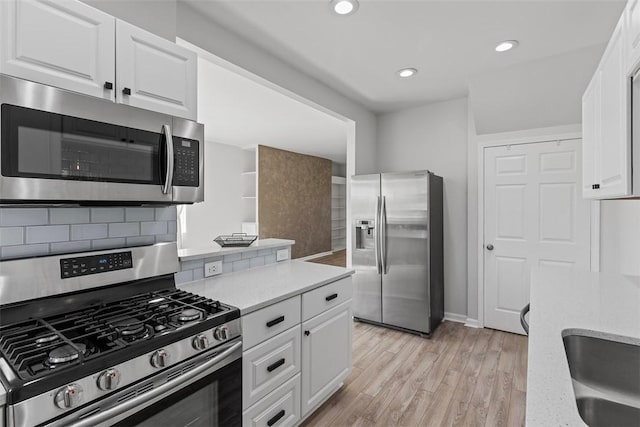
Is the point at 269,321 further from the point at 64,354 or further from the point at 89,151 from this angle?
the point at 89,151

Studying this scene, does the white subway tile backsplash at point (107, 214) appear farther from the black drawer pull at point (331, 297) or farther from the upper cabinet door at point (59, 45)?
the black drawer pull at point (331, 297)

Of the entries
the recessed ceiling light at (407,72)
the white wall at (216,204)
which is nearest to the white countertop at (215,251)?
the recessed ceiling light at (407,72)

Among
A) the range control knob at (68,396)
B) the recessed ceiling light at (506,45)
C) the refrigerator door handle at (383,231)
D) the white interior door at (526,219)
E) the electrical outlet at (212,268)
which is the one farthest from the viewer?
the refrigerator door handle at (383,231)

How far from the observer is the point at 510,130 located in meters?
3.28

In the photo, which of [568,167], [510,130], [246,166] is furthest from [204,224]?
[568,167]

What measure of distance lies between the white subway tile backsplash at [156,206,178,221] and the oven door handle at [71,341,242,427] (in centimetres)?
85

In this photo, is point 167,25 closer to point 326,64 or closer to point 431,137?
point 326,64

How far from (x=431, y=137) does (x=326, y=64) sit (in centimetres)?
171

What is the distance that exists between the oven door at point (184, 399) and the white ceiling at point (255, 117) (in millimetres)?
2012

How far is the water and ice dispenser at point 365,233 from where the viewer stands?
3484 mm

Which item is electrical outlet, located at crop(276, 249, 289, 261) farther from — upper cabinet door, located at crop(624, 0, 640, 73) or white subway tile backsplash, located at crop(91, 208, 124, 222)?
upper cabinet door, located at crop(624, 0, 640, 73)

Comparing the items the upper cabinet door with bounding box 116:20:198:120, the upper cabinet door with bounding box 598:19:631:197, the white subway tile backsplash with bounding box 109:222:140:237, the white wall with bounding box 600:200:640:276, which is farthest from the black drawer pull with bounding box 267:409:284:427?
the white wall with bounding box 600:200:640:276

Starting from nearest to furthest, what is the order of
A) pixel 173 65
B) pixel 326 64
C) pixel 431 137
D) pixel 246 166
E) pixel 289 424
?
pixel 173 65, pixel 289 424, pixel 326 64, pixel 431 137, pixel 246 166

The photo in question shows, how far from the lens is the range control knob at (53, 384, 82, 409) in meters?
0.88
